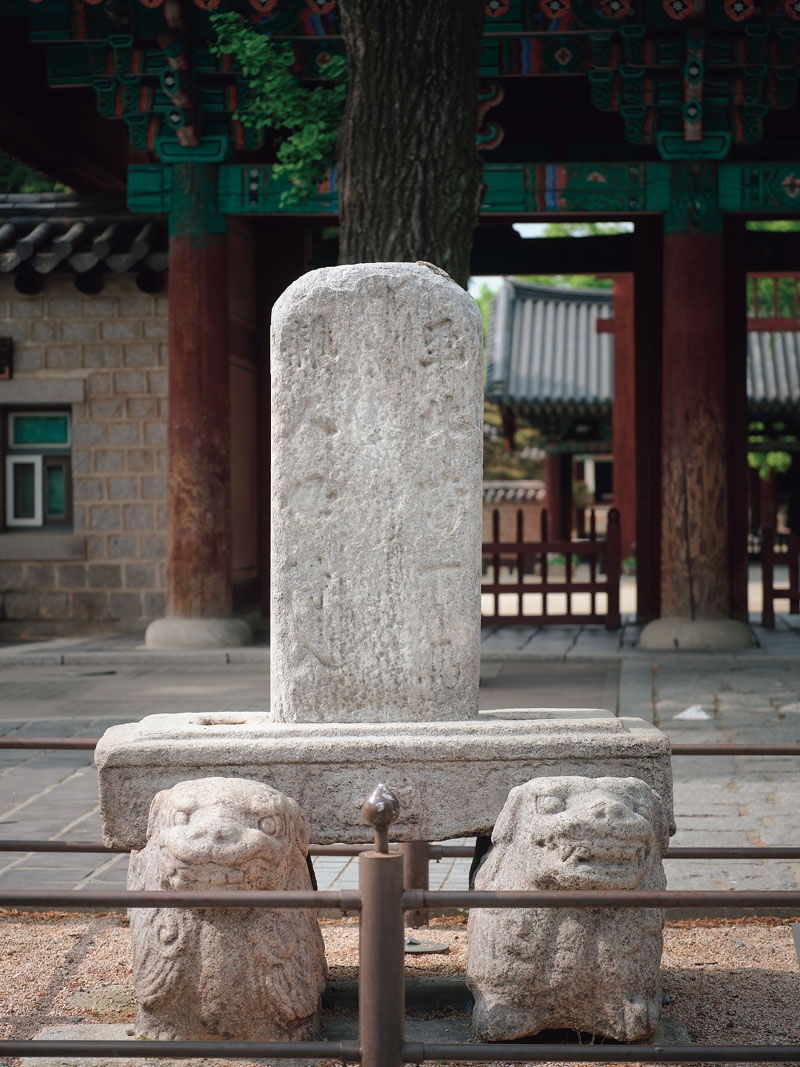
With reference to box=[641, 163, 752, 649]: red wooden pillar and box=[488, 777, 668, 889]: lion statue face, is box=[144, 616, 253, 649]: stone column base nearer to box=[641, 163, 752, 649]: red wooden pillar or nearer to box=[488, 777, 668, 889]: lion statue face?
box=[641, 163, 752, 649]: red wooden pillar

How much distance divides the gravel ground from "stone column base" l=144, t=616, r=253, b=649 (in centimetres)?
646

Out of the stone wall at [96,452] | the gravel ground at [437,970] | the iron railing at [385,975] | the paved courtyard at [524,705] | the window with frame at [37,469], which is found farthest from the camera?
the window with frame at [37,469]

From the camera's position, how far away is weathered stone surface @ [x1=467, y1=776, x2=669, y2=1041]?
10.6 ft

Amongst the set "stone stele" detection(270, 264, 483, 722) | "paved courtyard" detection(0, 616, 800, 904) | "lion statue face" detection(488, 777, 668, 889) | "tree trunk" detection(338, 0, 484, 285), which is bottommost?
"paved courtyard" detection(0, 616, 800, 904)

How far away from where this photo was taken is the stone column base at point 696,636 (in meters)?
11.1

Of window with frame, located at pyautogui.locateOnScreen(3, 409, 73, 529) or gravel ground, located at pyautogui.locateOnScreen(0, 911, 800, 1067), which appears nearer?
gravel ground, located at pyautogui.locateOnScreen(0, 911, 800, 1067)

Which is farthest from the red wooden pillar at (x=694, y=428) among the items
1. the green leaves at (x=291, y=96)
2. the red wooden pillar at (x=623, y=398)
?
the red wooden pillar at (x=623, y=398)

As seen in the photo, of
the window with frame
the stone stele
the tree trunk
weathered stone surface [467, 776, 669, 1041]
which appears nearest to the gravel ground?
weathered stone surface [467, 776, 669, 1041]

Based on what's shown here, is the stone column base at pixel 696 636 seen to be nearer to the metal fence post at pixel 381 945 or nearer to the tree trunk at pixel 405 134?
the tree trunk at pixel 405 134

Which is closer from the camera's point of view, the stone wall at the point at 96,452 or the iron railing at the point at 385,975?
the iron railing at the point at 385,975

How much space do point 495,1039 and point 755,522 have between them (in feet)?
83.8

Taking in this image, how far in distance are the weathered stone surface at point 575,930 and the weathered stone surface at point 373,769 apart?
0.16 meters

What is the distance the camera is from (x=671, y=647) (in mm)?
11172

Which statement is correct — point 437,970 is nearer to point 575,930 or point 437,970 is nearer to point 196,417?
point 575,930
